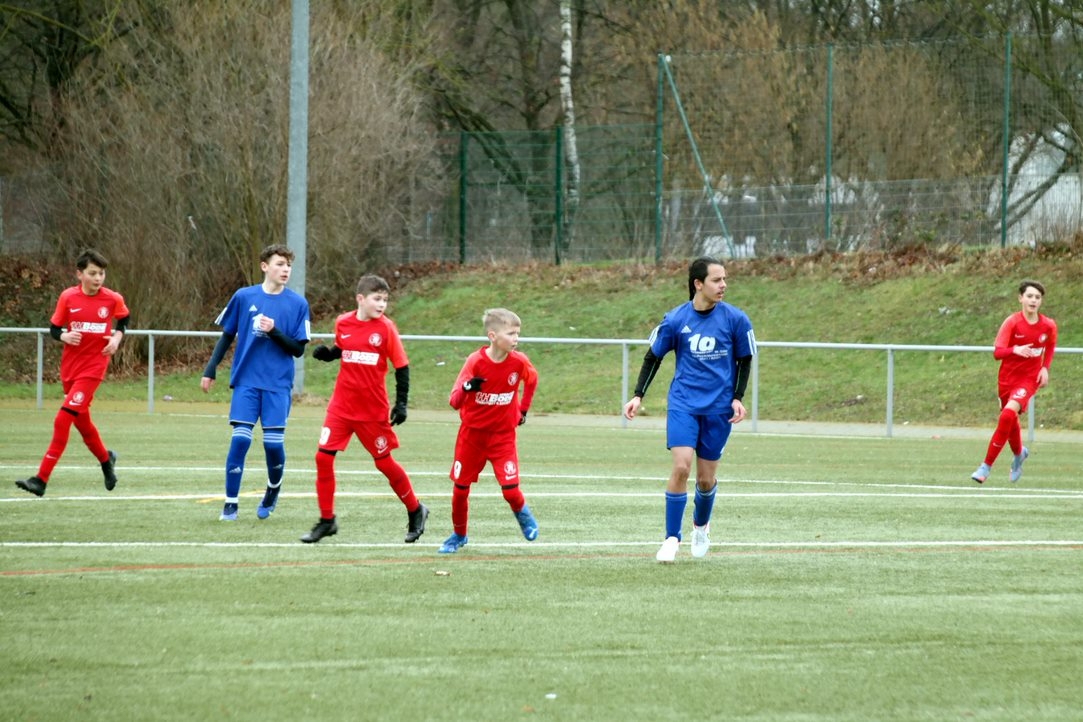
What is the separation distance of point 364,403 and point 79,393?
3.86 m

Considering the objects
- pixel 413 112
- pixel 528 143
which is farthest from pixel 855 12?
pixel 413 112

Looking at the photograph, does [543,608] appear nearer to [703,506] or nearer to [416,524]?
[703,506]

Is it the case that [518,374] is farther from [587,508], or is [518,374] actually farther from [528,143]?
[528,143]

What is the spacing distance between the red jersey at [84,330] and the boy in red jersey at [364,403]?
12.5 ft

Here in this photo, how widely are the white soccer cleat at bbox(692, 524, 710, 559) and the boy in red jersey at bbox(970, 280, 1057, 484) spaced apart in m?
6.47

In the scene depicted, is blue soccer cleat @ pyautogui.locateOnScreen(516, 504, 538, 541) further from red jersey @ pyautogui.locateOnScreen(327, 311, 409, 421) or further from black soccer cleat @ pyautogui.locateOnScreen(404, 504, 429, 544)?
red jersey @ pyautogui.locateOnScreen(327, 311, 409, 421)

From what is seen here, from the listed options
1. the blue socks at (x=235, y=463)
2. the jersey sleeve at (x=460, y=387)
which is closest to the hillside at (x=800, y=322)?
the blue socks at (x=235, y=463)

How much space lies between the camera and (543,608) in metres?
7.43

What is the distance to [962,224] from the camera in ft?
97.1

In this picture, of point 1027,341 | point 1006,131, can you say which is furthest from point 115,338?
point 1006,131

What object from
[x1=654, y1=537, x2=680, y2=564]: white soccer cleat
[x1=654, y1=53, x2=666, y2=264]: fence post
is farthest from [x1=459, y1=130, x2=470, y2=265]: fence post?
[x1=654, y1=537, x2=680, y2=564]: white soccer cleat

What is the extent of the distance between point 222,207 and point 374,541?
23.2 metres

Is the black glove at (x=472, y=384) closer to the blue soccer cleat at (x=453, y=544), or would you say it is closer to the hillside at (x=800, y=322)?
the blue soccer cleat at (x=453, y=544)

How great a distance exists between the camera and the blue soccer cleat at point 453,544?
934cm
